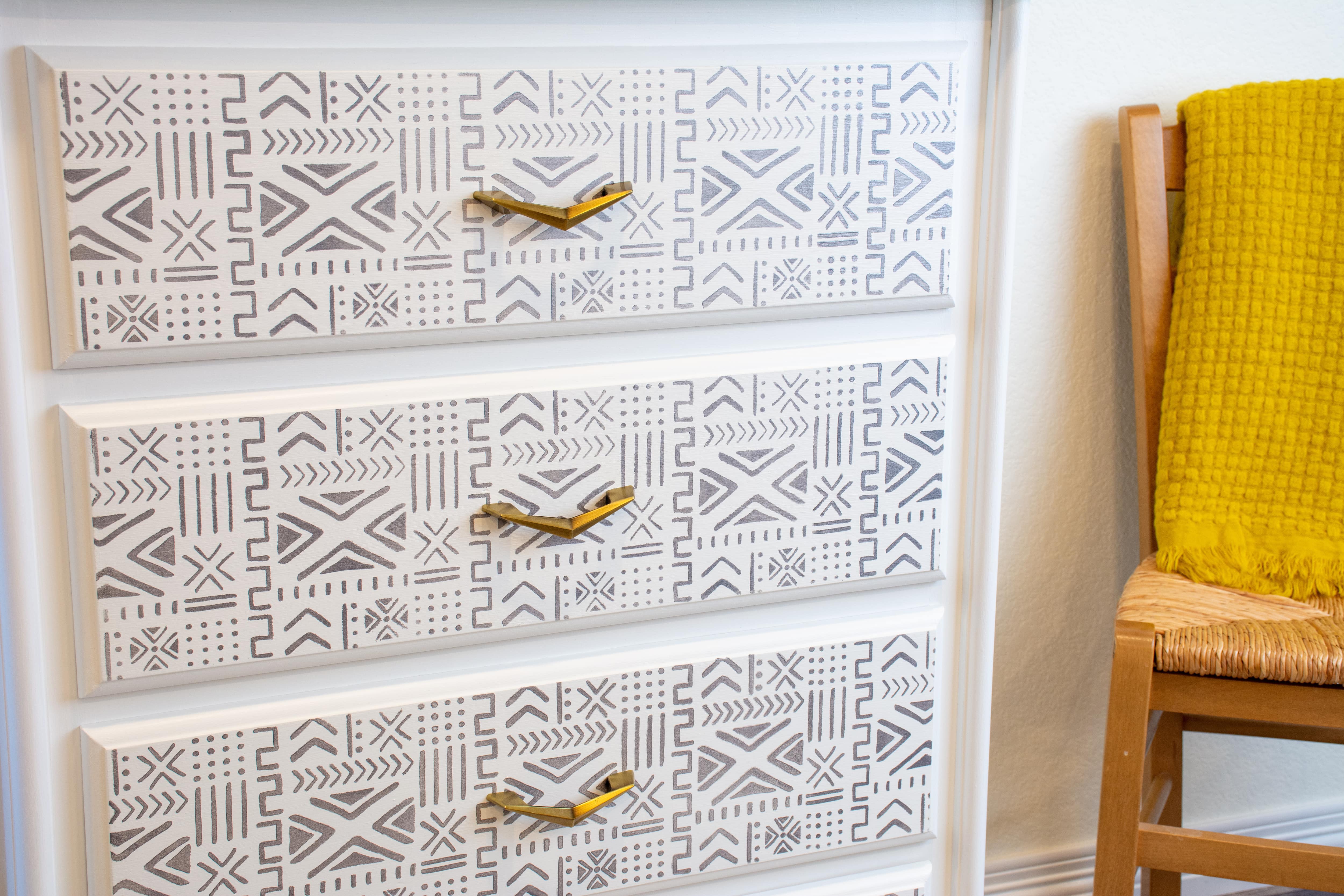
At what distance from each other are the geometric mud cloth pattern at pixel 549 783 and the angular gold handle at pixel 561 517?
0.11m

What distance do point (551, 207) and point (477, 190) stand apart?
45 mm

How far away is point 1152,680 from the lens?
88 centimetres

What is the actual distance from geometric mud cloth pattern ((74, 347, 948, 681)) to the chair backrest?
1.41 ft

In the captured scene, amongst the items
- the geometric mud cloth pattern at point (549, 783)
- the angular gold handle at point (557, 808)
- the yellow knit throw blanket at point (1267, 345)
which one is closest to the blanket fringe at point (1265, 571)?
the yellow knit throw blanket at point (1267, 345)

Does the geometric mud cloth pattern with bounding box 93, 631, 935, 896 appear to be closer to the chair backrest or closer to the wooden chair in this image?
the wooden chair

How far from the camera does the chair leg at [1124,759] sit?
2.86 ft

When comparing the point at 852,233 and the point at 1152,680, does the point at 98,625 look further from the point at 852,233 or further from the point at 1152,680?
the point at 1152,680

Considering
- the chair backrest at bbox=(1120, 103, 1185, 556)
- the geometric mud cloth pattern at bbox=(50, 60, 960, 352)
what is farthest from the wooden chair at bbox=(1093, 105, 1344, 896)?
the geometric mud cloth pattern at bbox=(50, 60, 960, 352)

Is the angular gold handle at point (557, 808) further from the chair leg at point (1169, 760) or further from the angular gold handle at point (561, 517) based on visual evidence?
the chair leg at point (1169, 760)

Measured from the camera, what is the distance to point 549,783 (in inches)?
28.4

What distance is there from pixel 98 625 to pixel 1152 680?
778mm

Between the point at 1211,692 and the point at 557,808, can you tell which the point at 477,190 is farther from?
the point at 1211,692

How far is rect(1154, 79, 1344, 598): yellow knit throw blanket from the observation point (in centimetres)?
102

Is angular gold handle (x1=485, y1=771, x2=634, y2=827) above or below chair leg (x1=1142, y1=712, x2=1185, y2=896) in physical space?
above
